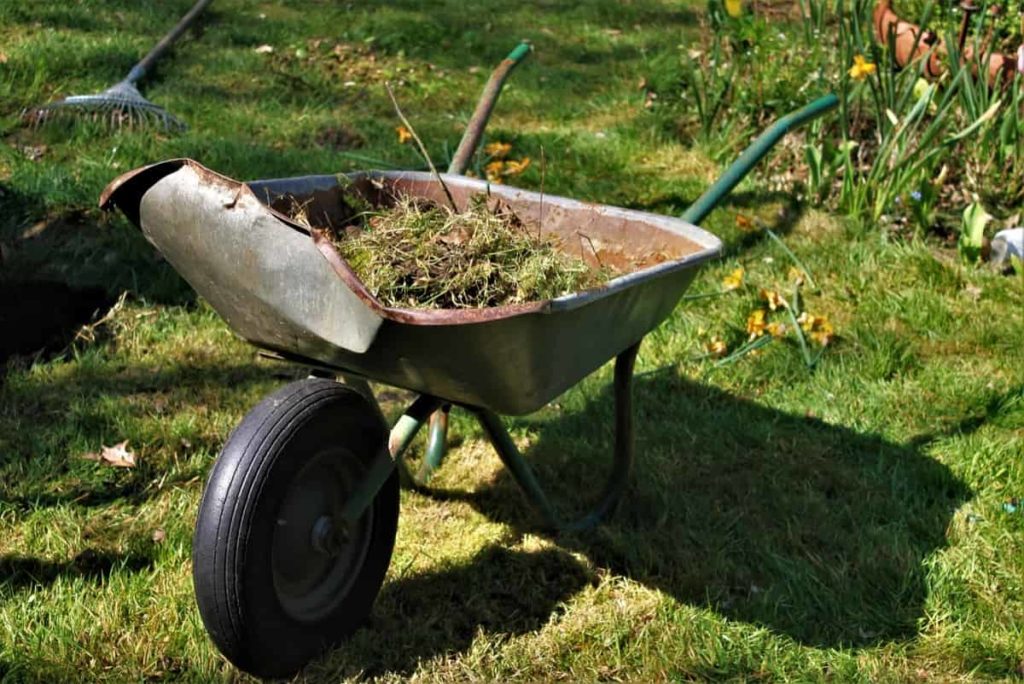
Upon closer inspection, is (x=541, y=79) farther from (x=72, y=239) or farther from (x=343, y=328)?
(x=343, y=328)

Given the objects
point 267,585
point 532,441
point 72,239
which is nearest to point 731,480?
point 532,441

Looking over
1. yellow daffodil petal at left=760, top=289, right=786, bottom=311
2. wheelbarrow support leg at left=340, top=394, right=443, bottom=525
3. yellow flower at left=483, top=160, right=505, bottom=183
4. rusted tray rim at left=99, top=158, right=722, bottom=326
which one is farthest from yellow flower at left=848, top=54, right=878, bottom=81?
wheelbarrow support leg at left=340, top=394, right=443, bottom=525

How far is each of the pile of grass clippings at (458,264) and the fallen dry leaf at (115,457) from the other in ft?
3.68

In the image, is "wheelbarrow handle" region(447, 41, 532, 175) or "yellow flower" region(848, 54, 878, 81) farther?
"yellow flower" region(848, 54, 878, 81)

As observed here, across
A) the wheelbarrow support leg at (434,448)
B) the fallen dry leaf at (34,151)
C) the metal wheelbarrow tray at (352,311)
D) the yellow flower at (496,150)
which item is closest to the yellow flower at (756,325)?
the yellow flower at (496,150)

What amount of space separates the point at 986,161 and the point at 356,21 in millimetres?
4016

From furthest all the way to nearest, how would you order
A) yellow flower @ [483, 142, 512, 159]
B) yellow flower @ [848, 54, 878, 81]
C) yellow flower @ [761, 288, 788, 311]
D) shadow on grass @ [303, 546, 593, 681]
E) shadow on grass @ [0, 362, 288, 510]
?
yellow flower @ [848, 54, 878, 81]
yellow flower @ [483, 142, 512, 159]
yellow flower @ [761, 288, 788, 311]
shadow on grass @ [0, 362, 288, 510]
shadow on grass @ [303, 546, 593, 681]

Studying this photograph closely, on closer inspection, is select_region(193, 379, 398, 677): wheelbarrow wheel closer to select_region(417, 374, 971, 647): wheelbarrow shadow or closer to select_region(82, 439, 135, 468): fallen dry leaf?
select_region(417, 374, 971, 647): wheelbarrow shadow

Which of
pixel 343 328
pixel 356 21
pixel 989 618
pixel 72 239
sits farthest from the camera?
pixel 356 21

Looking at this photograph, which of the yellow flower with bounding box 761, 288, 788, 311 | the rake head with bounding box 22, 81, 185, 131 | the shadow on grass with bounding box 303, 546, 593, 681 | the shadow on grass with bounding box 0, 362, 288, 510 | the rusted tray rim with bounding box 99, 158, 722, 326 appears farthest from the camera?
the rake head with bounding box 22, 81, 185, 131

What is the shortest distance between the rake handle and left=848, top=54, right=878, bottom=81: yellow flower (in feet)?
11.5

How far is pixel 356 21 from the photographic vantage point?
7188 millimetres

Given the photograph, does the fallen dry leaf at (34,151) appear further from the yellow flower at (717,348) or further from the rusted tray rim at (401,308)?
the yellow flower at (717,348)

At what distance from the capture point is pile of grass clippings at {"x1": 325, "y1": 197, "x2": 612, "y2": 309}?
2.41 meters
